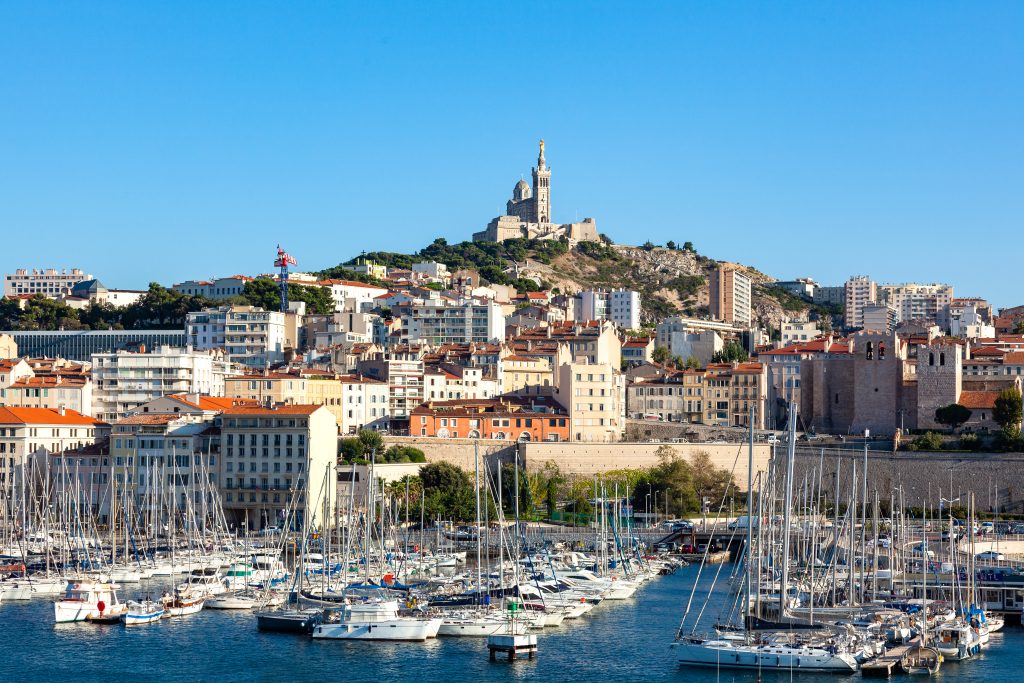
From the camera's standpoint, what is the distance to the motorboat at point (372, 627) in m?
36.9

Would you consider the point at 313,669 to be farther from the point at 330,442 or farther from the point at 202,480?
the point at 330,442

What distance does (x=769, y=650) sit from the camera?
1282 inches

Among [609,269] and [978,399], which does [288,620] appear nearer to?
[978,399]

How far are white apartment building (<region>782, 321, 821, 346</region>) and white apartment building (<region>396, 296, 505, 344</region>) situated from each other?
30455mm

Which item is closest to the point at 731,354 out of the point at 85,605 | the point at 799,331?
the point at 799,331

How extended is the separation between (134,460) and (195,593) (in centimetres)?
1813

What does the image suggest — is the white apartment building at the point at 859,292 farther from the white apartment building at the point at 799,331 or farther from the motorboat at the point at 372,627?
the motorboat at the point at 372,627

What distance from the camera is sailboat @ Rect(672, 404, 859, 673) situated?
32469 millimetres

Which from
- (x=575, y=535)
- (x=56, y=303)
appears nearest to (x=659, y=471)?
(x=575, y=535)

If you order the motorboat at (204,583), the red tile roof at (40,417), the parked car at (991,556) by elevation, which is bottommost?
the motorboat at (204,583)

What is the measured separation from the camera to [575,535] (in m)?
55.1

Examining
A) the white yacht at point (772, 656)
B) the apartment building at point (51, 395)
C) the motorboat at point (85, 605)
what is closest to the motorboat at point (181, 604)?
the motorboat at point (85, 605)

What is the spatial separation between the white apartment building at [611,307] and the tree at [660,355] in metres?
14.4

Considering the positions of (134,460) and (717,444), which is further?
(717,444)
